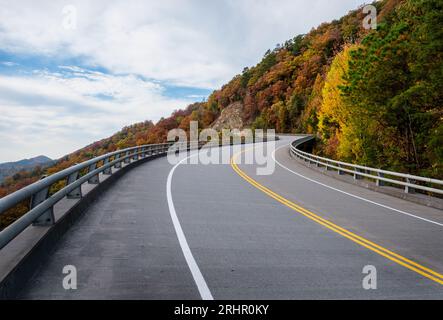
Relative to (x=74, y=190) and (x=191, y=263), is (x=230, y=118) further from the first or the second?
(x=191, y=263)

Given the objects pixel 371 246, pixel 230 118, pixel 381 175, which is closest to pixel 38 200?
pixel 371 246

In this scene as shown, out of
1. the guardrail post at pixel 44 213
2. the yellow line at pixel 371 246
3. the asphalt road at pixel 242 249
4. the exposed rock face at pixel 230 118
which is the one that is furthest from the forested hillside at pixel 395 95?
the exposed rock face at pixel 230 118

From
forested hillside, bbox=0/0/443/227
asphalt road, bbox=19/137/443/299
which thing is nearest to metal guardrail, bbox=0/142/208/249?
asphalt road, bbox=19/137/443/299

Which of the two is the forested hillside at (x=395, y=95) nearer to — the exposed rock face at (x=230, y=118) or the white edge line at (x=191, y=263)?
the white edge line at (x=191, y=263)

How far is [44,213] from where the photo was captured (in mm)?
7324

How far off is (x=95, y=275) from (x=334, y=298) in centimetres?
327

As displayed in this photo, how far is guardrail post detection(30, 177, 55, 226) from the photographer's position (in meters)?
6.88

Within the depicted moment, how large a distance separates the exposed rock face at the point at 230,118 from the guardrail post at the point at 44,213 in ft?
359

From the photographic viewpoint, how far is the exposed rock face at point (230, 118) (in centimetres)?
11888

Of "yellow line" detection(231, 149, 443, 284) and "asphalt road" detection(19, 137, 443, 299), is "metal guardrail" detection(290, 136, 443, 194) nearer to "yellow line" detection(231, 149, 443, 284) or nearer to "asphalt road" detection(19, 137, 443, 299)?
"asphalt road" detection(19, 137, 443, 299)

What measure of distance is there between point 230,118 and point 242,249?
378 feet
